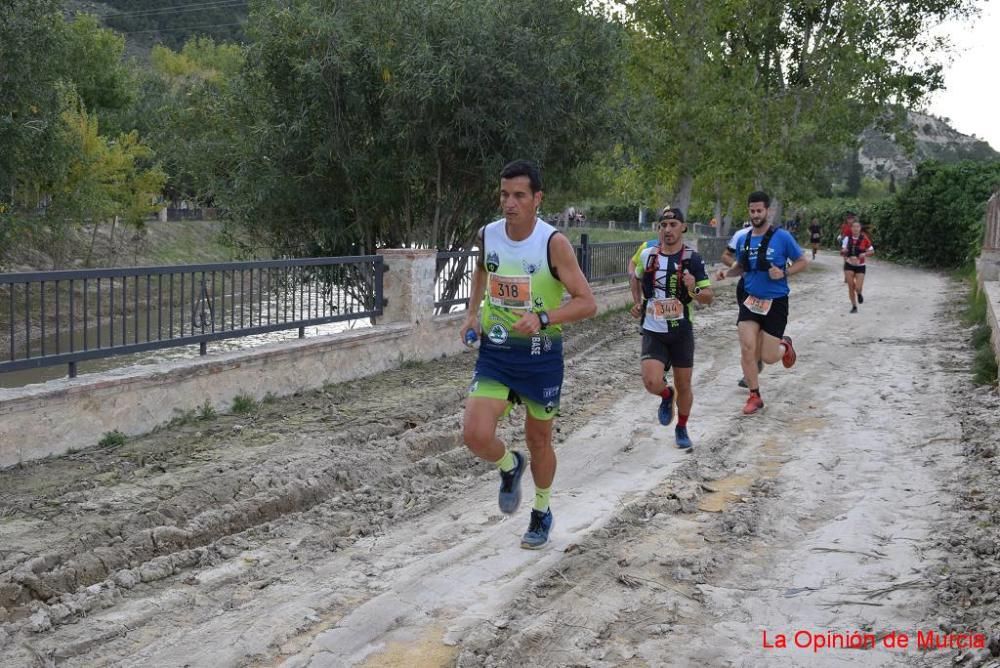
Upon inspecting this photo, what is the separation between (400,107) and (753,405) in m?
6.75

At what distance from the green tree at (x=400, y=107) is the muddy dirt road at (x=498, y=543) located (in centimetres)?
526

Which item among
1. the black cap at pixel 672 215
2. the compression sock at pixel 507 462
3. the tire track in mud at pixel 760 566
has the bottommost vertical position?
the tire track in mud at pixel 760 566

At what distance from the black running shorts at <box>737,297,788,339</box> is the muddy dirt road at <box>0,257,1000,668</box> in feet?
2.77

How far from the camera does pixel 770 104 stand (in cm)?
3297

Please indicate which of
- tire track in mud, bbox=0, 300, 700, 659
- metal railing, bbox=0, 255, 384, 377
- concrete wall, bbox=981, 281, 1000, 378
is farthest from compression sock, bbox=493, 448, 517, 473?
concrete wall, bbox=981, 281, 1000, 378

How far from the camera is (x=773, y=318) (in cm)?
935

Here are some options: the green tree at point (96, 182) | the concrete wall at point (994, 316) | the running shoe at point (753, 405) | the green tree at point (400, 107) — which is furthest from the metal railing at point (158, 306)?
the green tree at point (96, 182)

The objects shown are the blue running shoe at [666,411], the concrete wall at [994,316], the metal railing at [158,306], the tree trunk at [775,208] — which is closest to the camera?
the metal railing at [158,306]

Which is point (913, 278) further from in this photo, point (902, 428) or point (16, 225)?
point (16, 225)

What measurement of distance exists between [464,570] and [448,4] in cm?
972

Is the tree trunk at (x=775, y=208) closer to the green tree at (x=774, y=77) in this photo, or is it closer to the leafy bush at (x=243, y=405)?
the green tree at (x=774, y=77)

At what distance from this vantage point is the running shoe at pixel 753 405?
910cm

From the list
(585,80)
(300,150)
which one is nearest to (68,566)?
(300,150)

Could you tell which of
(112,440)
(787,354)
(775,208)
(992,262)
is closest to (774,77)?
(775,208)
